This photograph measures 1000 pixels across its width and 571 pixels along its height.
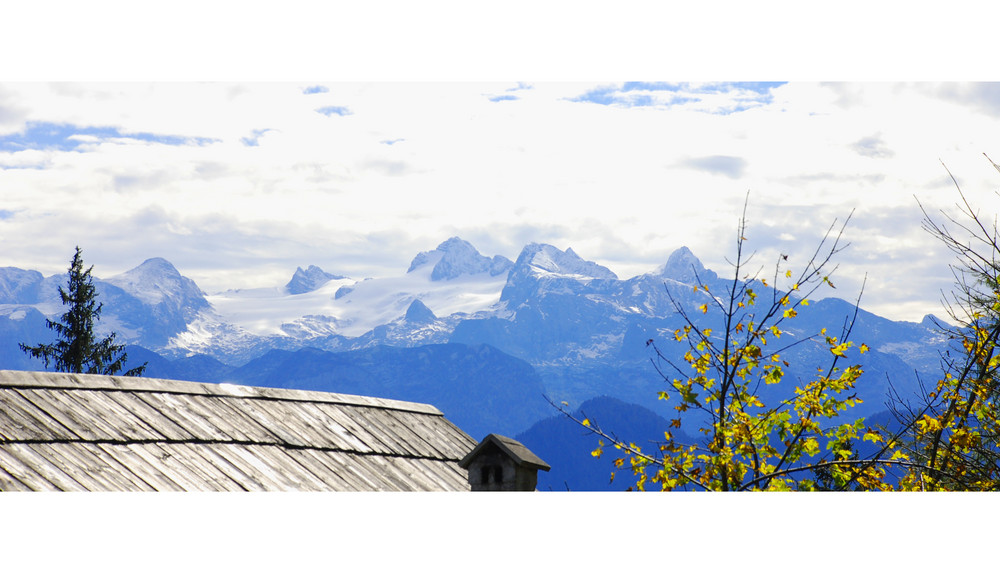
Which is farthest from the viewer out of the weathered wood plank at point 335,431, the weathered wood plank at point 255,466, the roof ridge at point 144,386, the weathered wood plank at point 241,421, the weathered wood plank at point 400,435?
the weathered wood plank at point 400,435

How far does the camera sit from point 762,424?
7.45 m

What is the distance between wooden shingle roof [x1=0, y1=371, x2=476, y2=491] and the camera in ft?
28.3

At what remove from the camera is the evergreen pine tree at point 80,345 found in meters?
47.8

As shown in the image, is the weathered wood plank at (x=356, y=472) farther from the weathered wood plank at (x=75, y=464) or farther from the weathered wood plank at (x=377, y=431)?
the weathered wood plank at (x=75, y=464)

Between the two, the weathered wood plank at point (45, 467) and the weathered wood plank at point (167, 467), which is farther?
the weathered wood plank at point (167, 467)

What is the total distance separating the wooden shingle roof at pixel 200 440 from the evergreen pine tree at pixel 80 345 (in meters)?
37.5

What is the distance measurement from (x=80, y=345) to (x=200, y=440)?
1686 inches

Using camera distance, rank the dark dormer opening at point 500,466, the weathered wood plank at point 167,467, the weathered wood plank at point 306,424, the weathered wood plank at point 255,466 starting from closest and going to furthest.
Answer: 1. the weathered wood plank at point 167,467
2. the weathered wood plank at point 255,466
3. the dark dormer opening at point 500,466
4. the weathered wood plank at point 306,424

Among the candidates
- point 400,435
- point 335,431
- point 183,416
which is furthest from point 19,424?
point 400,435

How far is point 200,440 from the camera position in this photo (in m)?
10.3

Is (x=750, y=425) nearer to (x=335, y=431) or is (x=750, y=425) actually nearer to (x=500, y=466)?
(x=500, y=466)

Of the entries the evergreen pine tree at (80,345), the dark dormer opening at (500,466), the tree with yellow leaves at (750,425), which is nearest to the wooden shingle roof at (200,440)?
the dark dormer opening at (500,466)

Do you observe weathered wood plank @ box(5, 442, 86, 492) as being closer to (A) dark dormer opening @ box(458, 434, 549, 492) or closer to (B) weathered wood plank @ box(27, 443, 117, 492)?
(B) weathered wood plank @ box(27, 443, 117, 492)
